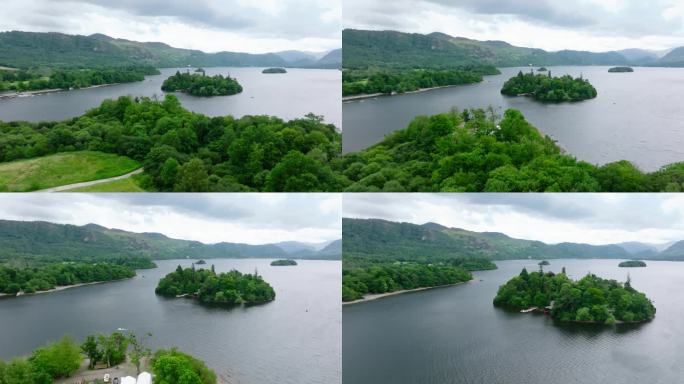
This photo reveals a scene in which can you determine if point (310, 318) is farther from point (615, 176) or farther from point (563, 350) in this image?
point (615, 176)

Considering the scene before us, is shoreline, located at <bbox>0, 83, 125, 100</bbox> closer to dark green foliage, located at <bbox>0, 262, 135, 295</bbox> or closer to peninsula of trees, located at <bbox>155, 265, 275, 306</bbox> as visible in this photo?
dark green foliage, located at <bbox>0, 262, 135, 295</bbox>

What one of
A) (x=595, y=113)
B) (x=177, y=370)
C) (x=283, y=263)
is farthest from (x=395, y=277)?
(x=595, y=113)

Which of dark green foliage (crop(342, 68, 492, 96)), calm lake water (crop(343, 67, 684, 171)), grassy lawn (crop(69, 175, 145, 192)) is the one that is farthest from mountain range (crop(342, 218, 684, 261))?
grassy lawn (crop(69, 175, 145, 192))

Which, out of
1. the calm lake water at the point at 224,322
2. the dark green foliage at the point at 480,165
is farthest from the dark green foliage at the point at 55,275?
the dark green foliage at the point at 480,165

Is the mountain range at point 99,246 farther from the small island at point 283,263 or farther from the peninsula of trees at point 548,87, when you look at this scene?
the peninsula of trees at point 548,87

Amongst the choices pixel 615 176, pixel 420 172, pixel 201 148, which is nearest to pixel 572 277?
pixel 615 176

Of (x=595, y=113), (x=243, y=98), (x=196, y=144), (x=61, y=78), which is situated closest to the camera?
(x=196, y=144)

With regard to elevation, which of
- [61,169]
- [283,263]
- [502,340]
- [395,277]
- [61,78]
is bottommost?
[502,340]

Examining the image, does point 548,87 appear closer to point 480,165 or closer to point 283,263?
point 480,165
